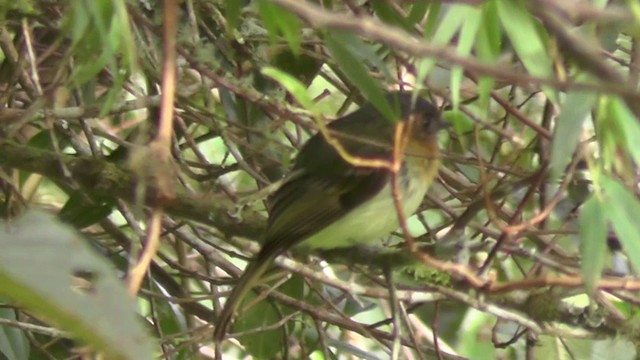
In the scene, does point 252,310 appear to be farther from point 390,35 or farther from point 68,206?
point 390,35

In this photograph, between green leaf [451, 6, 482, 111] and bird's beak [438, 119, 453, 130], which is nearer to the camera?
green leaf [451, 6, 482, 111]

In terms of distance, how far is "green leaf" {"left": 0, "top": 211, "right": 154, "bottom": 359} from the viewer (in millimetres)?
749

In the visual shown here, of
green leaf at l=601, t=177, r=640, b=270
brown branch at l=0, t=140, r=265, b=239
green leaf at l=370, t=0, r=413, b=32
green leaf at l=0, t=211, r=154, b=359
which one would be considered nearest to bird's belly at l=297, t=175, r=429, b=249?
brown branch at l=0, t=140, r=265, b=239

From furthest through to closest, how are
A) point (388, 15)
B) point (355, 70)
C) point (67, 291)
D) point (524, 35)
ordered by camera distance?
point (388, 15), point (355, 70), point (524, 35), point (67, 291)

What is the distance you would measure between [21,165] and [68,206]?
0.26 meters

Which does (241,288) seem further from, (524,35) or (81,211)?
(524,35)

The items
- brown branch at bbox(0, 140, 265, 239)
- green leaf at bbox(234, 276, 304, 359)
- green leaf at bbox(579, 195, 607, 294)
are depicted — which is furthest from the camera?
green leaf at bbox(234, 276, 304, 359)

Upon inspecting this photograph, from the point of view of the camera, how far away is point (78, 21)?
134 centimetres

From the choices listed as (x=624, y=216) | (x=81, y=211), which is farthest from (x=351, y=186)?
(x=624, y=216)

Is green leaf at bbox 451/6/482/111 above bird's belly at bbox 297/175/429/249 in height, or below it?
above

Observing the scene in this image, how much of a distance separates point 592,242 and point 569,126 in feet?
0.70

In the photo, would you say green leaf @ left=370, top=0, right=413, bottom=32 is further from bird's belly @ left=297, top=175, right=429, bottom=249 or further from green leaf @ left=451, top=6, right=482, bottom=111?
bird's belly @ left=297, top=175, right=429, bottom=249

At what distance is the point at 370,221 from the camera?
250 centimetres

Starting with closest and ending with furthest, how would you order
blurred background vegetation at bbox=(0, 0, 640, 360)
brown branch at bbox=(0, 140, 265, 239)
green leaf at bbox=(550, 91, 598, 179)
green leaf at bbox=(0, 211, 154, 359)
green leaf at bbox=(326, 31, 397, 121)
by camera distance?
1. green leaf at bbox=(0, 211, 154, 359)
2. blurred background vegetation at bbox=(0, 0, 640, 360)
3. green leaf at bbox=(550, 91, 598, 179)
4. green leaf at bbox=(326, 31, 397, 121)
5. brown branch at bbox=(0, 140, 265, 239)
